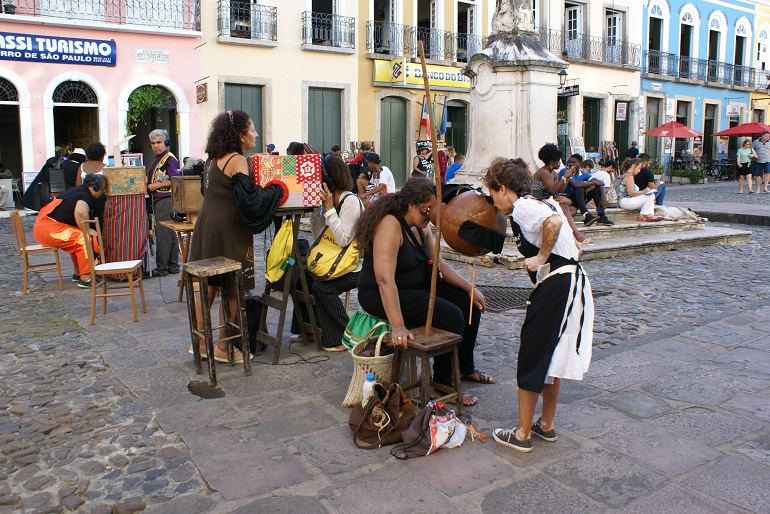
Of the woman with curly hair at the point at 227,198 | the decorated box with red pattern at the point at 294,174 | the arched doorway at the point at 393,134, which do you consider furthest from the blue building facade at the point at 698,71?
the woman with curly hair at the point at 227,198

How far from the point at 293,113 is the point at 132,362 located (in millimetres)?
15972

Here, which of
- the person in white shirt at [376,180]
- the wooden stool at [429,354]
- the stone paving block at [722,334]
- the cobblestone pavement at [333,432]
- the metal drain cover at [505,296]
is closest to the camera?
the cobblestone pavement at [333,432]

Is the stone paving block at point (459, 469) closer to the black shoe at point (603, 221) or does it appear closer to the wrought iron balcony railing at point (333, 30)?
the black shoe at point (603, 221)

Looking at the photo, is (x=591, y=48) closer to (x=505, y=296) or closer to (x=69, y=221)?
(x=505, y=296)

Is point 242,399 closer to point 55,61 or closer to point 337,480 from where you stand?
point 337,480

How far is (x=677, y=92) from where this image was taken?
30078mm

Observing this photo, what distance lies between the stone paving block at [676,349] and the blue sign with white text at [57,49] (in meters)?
15.6

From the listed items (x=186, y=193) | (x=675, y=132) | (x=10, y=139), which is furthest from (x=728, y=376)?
(x=675, y=132)

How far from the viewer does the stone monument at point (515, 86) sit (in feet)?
36.9

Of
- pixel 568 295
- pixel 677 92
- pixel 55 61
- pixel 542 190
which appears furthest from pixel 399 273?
pixel 677 92

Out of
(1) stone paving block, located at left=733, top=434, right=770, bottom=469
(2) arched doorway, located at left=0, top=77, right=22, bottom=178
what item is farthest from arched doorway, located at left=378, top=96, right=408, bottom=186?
(1) stone paving block, located at left=733, top=434, right=770, bottom=469

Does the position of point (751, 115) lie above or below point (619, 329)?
above

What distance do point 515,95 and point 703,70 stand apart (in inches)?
915

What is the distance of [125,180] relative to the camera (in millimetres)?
7742
